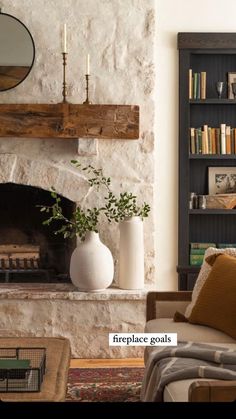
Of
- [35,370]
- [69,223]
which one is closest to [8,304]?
[69,223]

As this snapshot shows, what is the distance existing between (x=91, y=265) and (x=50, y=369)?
2072mm

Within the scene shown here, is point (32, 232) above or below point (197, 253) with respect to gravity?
above

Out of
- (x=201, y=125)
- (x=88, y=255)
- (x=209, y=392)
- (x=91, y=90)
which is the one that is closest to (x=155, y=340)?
(x=209, y=392)

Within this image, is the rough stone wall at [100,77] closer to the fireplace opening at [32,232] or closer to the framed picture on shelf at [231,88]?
the fireplace opening at [32,232]

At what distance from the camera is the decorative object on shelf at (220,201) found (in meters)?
6.10

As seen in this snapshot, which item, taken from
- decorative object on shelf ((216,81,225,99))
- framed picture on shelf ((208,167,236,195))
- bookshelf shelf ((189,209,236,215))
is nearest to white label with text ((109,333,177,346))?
bookshelf shelf ((189,209,236,215))

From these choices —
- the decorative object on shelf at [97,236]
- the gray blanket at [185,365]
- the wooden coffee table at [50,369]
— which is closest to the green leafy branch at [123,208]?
the decorative object on shelf at [97,236]

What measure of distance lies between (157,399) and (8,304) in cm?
239

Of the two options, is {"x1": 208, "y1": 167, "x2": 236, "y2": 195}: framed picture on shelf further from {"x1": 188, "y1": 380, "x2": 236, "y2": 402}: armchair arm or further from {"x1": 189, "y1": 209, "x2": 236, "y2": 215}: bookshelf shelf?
{"x1": 188, "y1": 380, "x2": 236, "y2": 402}: armchair arm

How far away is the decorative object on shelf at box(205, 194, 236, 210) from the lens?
6.10 m

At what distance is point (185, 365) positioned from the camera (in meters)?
3.23

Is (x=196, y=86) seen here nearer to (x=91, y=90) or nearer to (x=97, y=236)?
(x=91, y=90)

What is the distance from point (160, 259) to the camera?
608 centimetres

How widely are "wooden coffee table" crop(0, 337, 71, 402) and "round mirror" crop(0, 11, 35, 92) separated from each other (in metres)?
2.26
